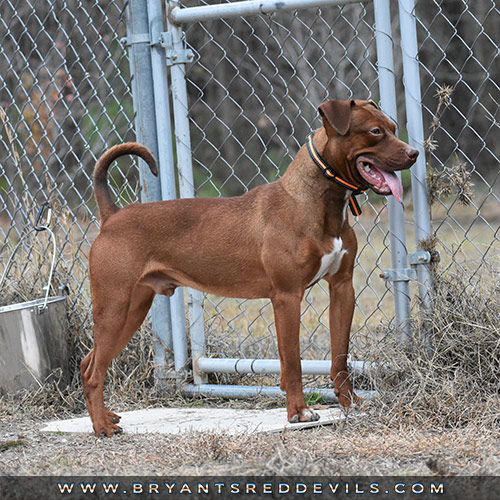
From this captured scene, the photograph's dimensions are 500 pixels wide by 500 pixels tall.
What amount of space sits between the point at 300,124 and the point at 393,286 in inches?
285

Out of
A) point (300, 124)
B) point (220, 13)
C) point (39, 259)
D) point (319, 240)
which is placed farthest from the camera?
point (300, 124)

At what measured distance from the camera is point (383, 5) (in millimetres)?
3377

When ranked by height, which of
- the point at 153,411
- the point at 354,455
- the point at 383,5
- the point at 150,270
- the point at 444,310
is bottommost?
the point at 153,411

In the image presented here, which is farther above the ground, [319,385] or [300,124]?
[300,124]

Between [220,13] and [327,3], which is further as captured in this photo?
[220,13]

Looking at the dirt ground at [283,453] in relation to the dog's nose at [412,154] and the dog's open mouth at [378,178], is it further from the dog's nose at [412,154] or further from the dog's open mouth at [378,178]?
the dog's nose at [412,154]

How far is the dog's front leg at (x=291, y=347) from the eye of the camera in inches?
125

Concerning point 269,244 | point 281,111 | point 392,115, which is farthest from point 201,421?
point 281,111

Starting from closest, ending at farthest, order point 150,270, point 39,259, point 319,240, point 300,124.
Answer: point 319,240 < point 150,270 < point 39,259 < point 300,124

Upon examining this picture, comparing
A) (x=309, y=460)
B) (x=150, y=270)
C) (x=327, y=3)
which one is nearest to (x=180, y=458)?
(x=309, y=460)

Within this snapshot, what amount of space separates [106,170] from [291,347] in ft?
3.79

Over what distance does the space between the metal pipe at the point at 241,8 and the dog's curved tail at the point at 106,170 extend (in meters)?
0.73

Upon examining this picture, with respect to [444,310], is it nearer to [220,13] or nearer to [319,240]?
[319,240]

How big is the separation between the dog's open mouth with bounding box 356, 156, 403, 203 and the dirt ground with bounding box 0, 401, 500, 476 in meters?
0.89
